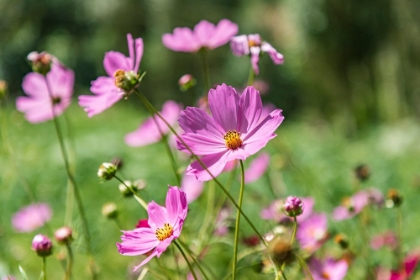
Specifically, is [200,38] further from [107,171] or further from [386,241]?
[386,241]

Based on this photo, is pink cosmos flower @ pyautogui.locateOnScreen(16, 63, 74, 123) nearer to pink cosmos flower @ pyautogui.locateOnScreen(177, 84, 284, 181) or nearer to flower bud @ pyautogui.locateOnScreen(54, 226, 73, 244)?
flower bud @ pyautogui.locateOnScreen(54, 226, 73, 244)

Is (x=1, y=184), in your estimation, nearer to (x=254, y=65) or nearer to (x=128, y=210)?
(x=128, y=210)

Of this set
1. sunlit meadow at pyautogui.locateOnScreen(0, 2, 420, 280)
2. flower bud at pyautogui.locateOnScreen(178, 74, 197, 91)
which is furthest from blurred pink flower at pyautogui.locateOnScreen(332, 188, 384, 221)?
flower bud at pyautogui.locateOnScreen(178, 74, 197, 91)

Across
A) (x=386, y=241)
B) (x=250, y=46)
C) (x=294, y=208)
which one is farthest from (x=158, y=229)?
(x=386, y=241)

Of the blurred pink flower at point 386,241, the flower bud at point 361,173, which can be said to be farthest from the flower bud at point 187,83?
the blurred pink flower at point 386,241

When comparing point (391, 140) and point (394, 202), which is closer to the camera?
point (394, 202)

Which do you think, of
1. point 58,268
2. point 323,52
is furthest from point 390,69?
point 58,268
